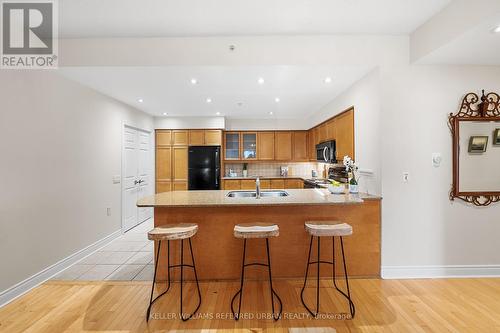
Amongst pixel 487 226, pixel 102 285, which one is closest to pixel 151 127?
pixel 102 285

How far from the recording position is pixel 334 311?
2170mm

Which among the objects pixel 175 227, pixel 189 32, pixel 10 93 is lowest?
pixel 175 227

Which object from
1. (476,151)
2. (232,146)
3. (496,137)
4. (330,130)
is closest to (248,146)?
(232,146)

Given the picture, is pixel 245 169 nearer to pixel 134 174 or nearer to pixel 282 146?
pixel 282 146

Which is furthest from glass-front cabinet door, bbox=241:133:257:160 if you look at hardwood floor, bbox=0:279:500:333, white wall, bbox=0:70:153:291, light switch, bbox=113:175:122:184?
hardwood floor, bbox=0:279:500:333

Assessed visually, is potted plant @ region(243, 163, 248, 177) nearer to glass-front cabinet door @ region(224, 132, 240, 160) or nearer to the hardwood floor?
glass-front cabinet door @ region(224, 132, 240, 160)

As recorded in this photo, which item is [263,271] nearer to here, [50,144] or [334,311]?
[334,311]

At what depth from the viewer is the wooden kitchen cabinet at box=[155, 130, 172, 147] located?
230 inches

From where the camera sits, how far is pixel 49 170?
9.31 feet

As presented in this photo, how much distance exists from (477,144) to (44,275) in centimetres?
497

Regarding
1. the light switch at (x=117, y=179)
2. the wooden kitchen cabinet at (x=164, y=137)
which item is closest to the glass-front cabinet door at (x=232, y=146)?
the wooden kitchen cabinet at (x=164, y=137)

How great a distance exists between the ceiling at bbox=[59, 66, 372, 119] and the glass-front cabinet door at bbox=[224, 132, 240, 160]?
3.90 ft

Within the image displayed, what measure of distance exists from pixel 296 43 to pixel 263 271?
8.37 ft

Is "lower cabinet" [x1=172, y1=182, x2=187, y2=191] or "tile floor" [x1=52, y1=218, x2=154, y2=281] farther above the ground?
→ "lower cabinet" [x1=172, y1=182, x2=187, y2=191]
